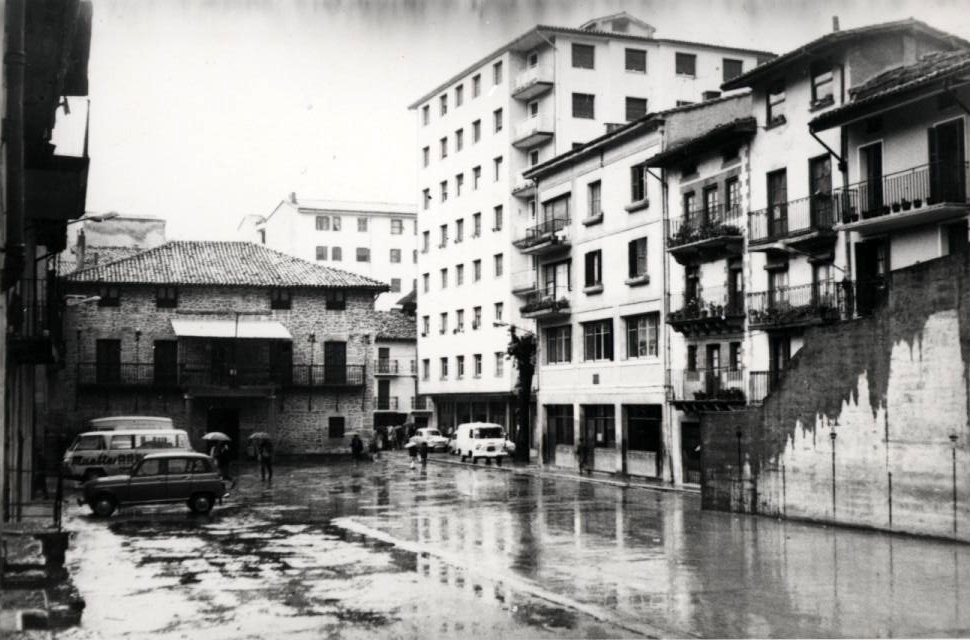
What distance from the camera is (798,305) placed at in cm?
3325

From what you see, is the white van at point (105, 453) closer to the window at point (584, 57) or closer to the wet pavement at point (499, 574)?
the wet pavement at point (499, 574)

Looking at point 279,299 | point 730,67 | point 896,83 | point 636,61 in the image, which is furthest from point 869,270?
point 279,299

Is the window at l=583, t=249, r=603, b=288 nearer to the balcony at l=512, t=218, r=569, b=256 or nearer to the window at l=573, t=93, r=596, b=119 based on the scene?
the balcony at l=512, t=218, r=569, b=256

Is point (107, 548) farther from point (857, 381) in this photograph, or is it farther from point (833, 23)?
point (833, 23)

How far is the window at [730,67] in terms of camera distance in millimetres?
55531

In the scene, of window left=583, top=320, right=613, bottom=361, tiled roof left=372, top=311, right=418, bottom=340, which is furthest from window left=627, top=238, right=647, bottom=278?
tiled roof left=372, top=311, right=418, bottom=340

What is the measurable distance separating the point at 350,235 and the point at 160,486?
74318 mm

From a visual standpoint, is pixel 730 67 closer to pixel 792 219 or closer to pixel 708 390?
pixel 792 219

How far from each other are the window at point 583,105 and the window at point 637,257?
1604 cm

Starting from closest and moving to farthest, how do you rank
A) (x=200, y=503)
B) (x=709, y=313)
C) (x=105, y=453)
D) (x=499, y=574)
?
1. (x=499, y=574)
2. (x=200, y=503)
3. (x=105, y=453)
4. (x=709, y=313)

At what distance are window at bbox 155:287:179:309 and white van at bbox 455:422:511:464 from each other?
16.8 metres

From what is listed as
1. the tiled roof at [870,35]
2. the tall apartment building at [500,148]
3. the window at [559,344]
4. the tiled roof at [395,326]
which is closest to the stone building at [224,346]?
the tall apartment building at [500,148]

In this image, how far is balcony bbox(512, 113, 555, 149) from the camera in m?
57.2

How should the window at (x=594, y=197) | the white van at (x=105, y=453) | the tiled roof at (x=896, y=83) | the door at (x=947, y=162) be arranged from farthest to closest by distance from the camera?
the window at (x=594, y=197) < the white van at (x=105, y=453) < the door at (x=947, y=162) < the tiled roof at (x=896, y=83)
